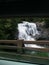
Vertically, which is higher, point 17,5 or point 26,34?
point 17,5

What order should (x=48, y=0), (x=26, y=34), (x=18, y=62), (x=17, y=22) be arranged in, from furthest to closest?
1. (x=17, y=22)
2. (x=26, y=34)
3. (x=48, y=0)
4. (x=18, y=62)

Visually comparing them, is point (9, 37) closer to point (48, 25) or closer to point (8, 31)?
point (8, 31)

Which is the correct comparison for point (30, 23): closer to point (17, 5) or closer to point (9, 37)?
point (9, 37)

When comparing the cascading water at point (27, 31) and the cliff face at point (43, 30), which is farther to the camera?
the cliff face at point (43, 30)

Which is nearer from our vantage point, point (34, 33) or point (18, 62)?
point (18, 62)

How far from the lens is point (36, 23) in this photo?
337 inches

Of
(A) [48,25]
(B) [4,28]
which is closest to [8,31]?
(B) [4,28]

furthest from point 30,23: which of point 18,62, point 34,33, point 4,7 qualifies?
point 18,62

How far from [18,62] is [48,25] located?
7.84 meters

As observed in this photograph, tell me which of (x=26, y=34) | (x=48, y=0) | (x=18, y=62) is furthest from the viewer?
(x=26, y=34)

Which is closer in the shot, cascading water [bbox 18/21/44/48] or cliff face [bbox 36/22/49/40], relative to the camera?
cascading water [bbox 18/21/44/48]

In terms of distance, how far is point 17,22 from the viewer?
8.45 metres

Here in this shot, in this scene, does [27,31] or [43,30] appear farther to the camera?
[43,30]

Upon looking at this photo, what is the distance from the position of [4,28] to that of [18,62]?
741 centimetres
